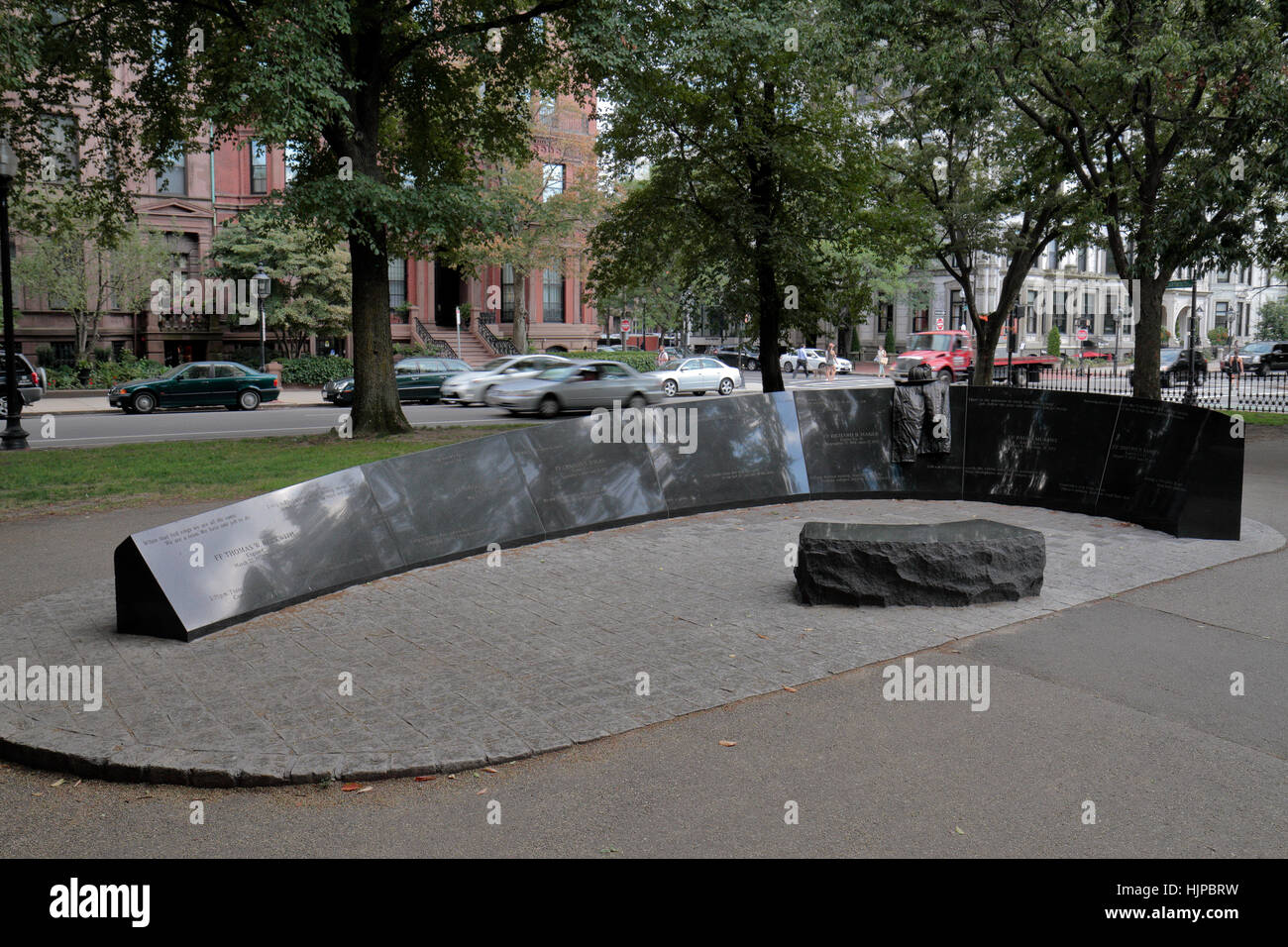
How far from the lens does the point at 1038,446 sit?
1338 cm

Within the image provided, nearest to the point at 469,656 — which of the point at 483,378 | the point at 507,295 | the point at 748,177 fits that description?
the point at 748,177

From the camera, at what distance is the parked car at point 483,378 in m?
32.5

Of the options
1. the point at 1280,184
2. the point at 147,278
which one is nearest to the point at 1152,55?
the point at 1280,184

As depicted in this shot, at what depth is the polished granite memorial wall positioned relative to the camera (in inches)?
314

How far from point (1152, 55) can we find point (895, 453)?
28.9 ft

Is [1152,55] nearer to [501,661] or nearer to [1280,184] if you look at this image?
[1280,184]

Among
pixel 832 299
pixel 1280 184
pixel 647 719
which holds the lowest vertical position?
pixel 647 719

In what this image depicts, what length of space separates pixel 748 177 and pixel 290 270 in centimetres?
2544

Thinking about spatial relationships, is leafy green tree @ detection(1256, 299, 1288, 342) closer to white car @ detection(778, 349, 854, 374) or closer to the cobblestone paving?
white car @ detection(778, 349, 854, 374)

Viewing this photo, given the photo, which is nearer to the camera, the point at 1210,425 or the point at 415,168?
the point at 1210,425

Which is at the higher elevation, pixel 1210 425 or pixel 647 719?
pixel 1210 425

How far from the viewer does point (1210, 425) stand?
11000 mm

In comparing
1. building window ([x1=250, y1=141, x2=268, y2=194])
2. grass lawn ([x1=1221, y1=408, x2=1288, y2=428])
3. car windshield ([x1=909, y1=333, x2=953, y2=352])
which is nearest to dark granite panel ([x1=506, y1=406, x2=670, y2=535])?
grass lawn ([x1=1221, y1=408, x2=1288, y2=428])

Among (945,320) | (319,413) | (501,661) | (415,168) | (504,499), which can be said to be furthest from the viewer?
(945,320)
